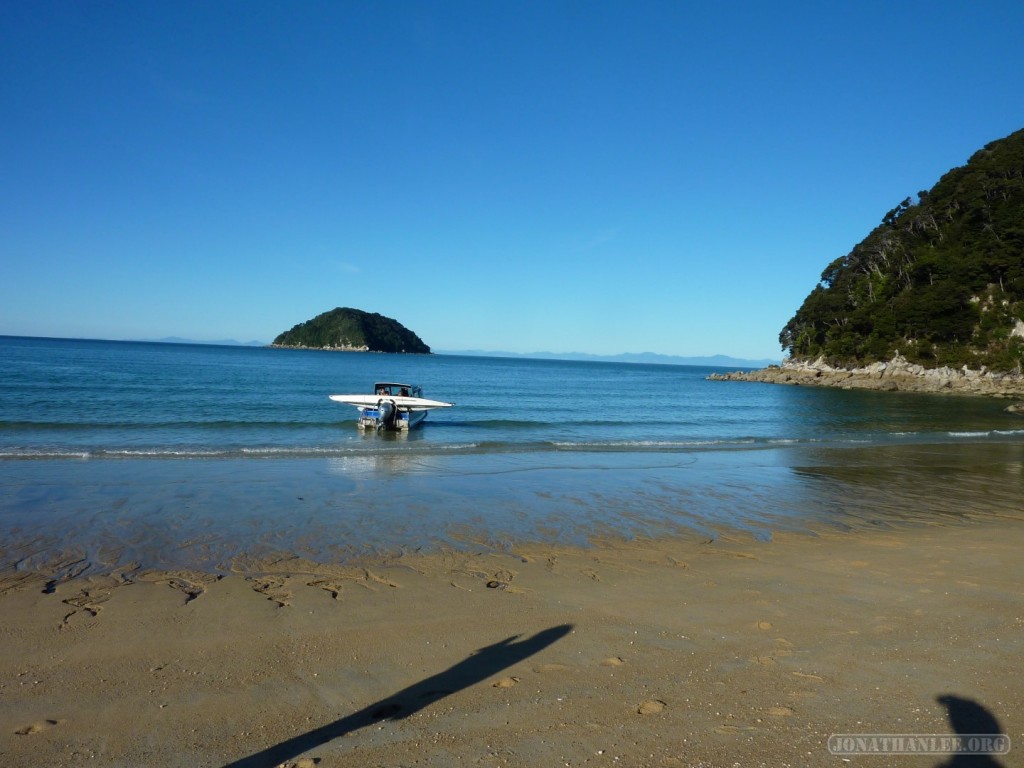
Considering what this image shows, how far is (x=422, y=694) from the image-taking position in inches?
200

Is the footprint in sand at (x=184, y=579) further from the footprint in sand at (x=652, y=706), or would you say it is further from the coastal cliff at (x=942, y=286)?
the coastal cliff at (x=942, y=286)

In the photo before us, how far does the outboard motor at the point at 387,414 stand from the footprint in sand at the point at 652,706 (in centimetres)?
2251

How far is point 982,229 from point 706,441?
74.0 metres

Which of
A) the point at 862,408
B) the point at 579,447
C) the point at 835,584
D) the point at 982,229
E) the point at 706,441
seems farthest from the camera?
the point at 982,229

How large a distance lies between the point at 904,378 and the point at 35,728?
80.7 meters

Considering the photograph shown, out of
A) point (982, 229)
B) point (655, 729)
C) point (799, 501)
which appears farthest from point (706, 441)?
point (982, 229)

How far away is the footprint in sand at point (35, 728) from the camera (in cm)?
442

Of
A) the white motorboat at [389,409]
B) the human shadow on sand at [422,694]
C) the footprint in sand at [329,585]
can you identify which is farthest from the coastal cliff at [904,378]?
the footprint in sand at [329,585]

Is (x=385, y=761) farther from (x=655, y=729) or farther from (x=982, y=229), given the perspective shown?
(x=982, y=229)

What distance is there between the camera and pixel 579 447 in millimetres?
23219

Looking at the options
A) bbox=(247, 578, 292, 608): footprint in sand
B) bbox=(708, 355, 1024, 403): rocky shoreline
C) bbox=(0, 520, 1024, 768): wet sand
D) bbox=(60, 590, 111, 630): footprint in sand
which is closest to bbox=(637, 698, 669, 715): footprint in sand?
bbox=(0, 520, 1024, 768): wet sand

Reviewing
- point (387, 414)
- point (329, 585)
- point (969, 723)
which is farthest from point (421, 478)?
point (969, 723)

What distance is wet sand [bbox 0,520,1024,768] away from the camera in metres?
4.37

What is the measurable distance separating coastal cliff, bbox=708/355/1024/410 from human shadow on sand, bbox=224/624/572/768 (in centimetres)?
6886
